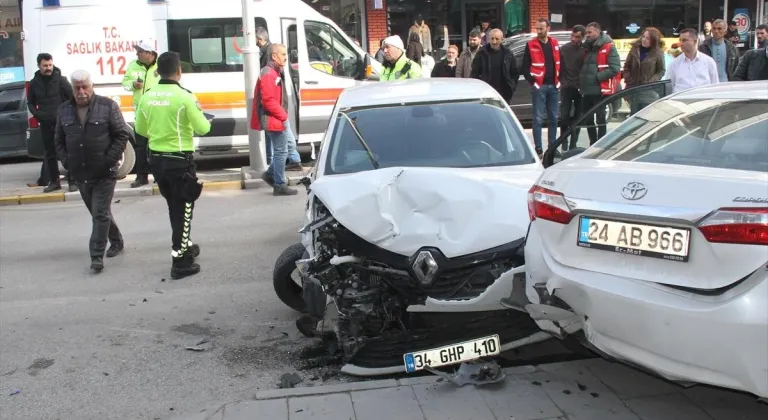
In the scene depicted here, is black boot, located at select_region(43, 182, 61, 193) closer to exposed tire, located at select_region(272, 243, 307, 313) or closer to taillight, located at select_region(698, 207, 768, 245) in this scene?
exposed tire, located at select_region(272, 243, 307, 313)

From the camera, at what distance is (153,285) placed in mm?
6219

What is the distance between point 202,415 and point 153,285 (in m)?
2.77

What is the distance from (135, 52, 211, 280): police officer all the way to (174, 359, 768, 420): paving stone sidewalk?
9.25 feet

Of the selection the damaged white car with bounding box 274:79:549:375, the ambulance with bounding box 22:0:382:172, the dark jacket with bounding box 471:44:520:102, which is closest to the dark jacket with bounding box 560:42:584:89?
the dark jacket with bounding box 471:44:520:102

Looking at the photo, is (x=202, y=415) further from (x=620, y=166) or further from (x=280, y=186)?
(x=280, y=186)

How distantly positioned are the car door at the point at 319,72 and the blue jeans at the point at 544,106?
2.79 metres

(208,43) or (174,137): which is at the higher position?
(208,43)

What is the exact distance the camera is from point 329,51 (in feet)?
37.2

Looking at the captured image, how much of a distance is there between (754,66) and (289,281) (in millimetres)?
6709

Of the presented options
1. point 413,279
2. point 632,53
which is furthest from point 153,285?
point 632,53

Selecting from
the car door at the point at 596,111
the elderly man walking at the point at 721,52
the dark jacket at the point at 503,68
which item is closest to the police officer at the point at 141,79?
the dark jacket at the point at 503,68

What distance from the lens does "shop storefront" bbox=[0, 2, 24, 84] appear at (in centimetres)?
1605

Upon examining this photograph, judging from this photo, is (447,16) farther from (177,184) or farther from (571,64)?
(177,184)

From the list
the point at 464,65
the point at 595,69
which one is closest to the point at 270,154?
the point at 464,65
